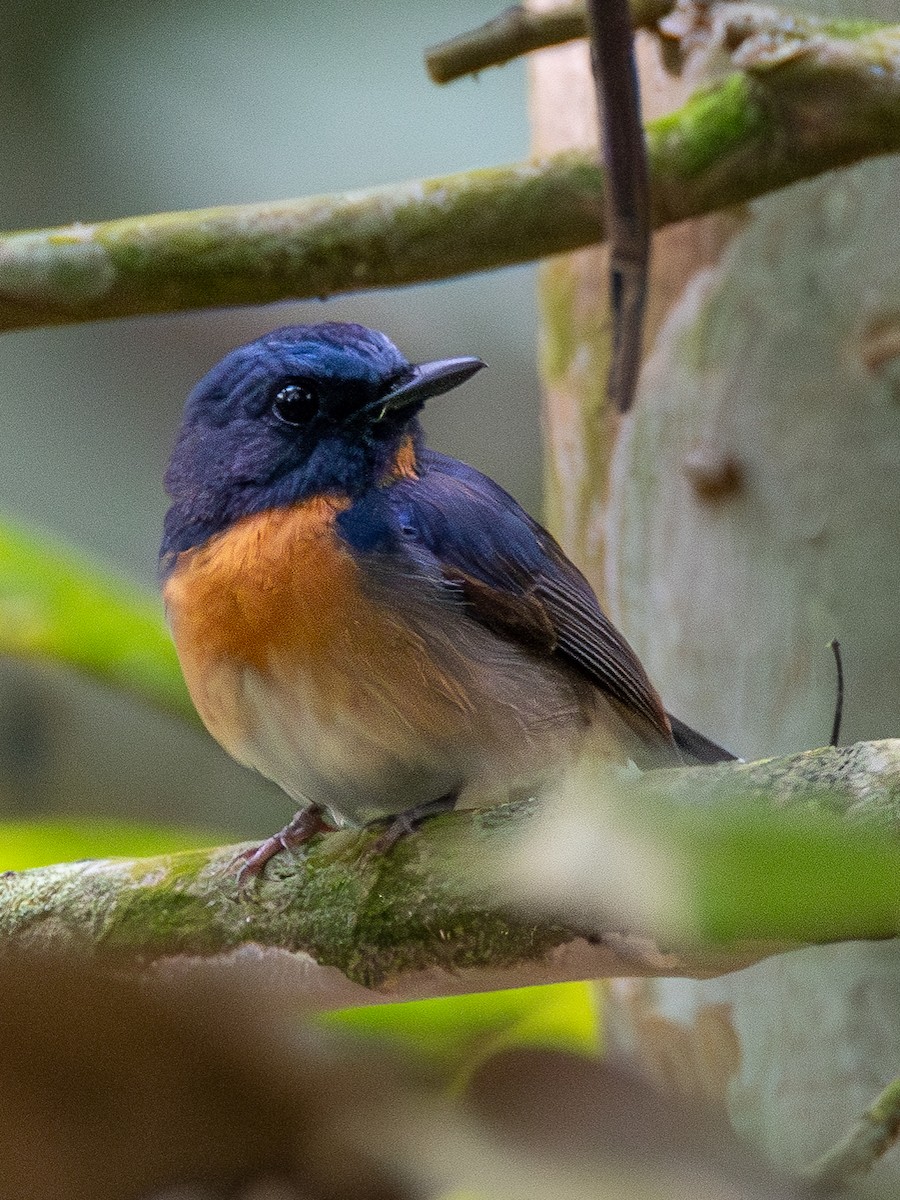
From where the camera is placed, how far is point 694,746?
2.76 meters

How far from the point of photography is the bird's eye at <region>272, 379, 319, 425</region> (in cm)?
249

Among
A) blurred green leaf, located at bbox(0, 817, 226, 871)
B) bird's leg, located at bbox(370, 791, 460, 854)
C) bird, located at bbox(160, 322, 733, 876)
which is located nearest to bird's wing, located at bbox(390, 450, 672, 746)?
bird, located at bbox(160, 322, 733, 876)

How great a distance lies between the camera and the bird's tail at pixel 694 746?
2729mm

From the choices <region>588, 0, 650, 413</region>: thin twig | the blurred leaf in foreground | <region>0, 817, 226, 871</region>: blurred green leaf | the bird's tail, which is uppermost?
<region>588, 0, 650, 413</region>: thin twig

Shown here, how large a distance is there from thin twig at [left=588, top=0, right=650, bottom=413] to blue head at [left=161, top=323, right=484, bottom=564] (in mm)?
272

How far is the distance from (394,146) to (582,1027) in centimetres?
507

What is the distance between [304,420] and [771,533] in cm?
102

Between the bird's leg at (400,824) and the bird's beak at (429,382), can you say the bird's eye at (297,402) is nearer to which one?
the bird's beak at (429,382)

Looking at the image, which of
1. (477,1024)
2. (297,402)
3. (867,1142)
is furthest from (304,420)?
(867,1142)

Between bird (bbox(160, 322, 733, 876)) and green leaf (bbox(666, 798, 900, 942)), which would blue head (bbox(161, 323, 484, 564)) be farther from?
green leaf (bbox(666, 798, 900, 942))

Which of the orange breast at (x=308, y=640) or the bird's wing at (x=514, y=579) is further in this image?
the bird's wing at (x=514, y=579)

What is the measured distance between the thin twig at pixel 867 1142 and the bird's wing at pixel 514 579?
1.10 metres

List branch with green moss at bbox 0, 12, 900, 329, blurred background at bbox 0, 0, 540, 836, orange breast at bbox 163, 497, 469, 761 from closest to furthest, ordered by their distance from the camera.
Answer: orange breast at bbox 163, 497, 469, 761
branch with green moss at bbox 0, 12, 900, 329
blurred background at bbox 0, 0, 540, 836

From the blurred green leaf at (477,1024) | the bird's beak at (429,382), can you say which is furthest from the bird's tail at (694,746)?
the bird's beak at (429,382)
